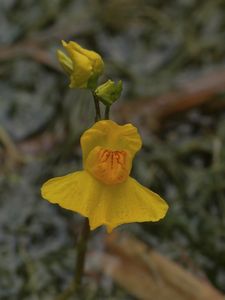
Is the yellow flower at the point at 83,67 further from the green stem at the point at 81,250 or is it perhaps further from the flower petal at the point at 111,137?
the green stem at the point at 81,250

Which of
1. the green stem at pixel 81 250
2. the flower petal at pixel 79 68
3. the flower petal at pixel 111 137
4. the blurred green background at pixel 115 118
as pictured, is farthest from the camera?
the blurred green background at pixel 115 118

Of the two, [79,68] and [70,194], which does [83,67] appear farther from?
[70,194]

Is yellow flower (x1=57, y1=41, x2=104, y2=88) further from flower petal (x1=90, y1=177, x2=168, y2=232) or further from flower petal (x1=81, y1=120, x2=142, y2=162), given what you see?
flower petal (x1=90, y1=177, x2=168, y2=232)

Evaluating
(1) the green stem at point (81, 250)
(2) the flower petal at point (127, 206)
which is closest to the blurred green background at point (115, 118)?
(1) the green stem at point (81, 250)

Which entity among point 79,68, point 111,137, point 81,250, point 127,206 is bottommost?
point 81,250

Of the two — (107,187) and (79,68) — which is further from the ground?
(79,68)

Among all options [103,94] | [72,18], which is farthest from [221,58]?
[103,94]

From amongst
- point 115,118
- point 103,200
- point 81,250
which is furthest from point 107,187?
point 115,118

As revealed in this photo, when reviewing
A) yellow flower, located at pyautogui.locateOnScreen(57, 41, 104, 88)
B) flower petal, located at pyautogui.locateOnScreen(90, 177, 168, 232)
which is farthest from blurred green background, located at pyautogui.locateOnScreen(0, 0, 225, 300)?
yellow flower, located at pyautogui.locateOnScreen(57, 41, 104, 88)
